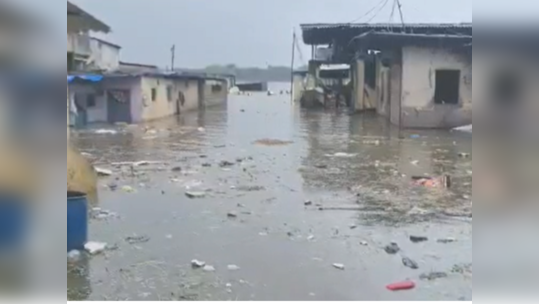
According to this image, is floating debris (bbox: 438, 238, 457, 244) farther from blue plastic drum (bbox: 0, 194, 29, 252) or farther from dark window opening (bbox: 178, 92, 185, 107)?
dark window opening (bbox: 178, 92, 185, 107)

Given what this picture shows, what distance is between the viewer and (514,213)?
159cm

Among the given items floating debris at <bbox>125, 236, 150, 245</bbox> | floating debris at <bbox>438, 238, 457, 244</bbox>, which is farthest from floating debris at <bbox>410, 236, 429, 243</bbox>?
floating debris at <bbox>125, 236, 150, 245</bbox>

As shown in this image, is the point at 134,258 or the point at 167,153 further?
the point at 167,153

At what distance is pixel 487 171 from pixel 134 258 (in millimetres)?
4288

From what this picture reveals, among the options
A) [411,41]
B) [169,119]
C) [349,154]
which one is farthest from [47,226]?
[169,119]

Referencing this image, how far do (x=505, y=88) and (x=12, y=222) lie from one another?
1.44 m

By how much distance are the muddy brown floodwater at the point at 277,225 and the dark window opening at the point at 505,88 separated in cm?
90

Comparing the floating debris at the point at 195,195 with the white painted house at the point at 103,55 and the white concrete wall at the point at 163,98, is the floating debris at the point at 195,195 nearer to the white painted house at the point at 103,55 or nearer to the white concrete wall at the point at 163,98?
the white concrete wall at the point at 163,98

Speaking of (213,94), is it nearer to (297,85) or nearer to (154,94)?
(297,85)

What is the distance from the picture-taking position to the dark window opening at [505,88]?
5.04ft

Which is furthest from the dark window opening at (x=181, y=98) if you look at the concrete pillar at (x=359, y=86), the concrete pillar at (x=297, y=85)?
the concrete pillar at (x=297, y=85)

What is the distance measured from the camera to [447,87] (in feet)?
60.2

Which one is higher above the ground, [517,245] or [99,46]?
[99,46]

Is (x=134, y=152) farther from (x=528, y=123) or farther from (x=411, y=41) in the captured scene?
(x=528, y=123)
